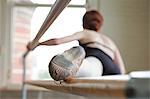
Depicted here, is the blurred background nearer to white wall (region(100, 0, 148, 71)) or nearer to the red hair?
white wall (region(100, 0, 148, 71))

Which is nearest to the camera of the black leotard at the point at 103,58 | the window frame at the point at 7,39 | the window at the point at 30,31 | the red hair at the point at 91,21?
the black leotard at the point at 103,58

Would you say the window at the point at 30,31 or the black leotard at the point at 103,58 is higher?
the window at the point at 30,31

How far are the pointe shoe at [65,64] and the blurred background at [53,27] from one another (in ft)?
8.38

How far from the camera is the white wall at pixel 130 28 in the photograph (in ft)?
11.4

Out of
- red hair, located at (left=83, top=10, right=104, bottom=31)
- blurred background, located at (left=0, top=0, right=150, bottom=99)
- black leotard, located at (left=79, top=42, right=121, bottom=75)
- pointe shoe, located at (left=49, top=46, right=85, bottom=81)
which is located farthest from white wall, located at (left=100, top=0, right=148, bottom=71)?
pointe shoe, located at (left=49, top=46, right=85, bottom=81)

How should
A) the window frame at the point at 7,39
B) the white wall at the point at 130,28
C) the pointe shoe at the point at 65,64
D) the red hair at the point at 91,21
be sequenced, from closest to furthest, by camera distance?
the pointe shoe at the point at 65,64, the red hair at the point at 91,21, the window frame at the point at 7,39, the white wall at the point at 130,28

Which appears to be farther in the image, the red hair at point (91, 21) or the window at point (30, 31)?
the window at point (30, 31)

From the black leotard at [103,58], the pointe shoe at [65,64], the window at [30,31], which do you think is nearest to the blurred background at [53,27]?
the window at [30,31]

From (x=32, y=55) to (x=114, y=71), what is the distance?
1922 millimetres

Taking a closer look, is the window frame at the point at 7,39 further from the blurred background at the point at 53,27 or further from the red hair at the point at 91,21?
the red hair at the point at 91,21

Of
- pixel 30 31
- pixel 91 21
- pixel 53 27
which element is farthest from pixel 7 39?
pixel 91 21

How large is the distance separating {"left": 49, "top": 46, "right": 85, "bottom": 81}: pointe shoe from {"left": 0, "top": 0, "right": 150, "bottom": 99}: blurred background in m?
2.55

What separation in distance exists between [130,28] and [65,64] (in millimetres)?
2973

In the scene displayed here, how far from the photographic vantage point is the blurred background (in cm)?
328
